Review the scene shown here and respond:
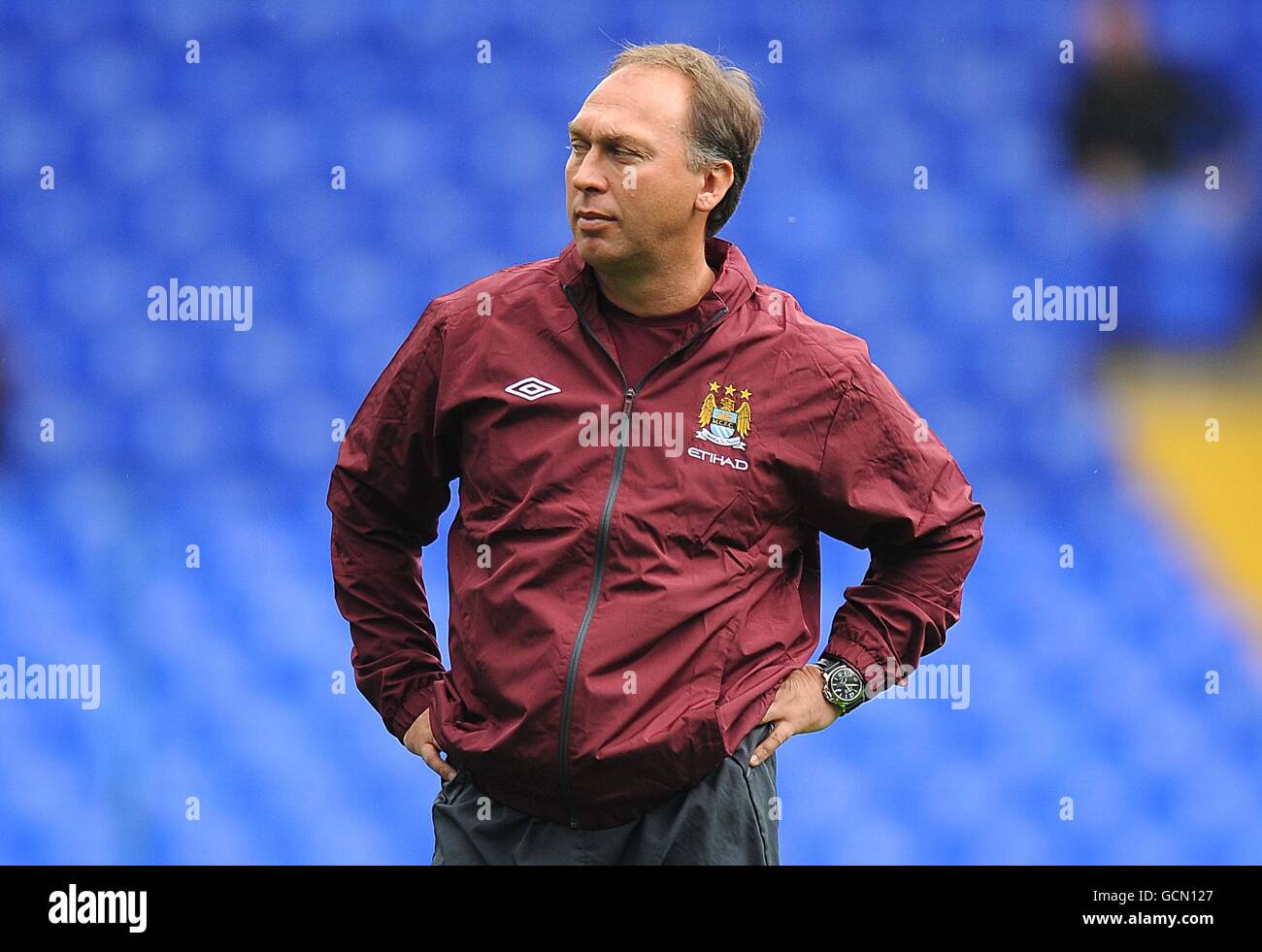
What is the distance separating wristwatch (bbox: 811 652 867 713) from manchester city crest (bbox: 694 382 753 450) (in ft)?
1.35

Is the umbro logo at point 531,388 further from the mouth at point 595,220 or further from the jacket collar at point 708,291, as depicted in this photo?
the mouth at point 595,220

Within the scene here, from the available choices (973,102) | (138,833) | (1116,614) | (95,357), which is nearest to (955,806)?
(1116,614)

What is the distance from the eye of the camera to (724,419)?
242 centimetres

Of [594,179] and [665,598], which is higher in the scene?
[594,179]

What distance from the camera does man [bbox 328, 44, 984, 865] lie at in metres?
2.32

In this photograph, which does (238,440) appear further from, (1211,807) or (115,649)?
(1211,807)

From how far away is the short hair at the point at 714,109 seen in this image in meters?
2.47

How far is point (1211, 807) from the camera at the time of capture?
3.85 metres

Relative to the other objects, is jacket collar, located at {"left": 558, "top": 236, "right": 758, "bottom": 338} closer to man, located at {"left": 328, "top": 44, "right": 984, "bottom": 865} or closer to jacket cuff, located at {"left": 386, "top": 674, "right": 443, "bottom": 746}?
man, located at {"left": 328, "top": 44, "right": 984, "bottom": 865}

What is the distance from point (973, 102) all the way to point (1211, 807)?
167 centimetres
